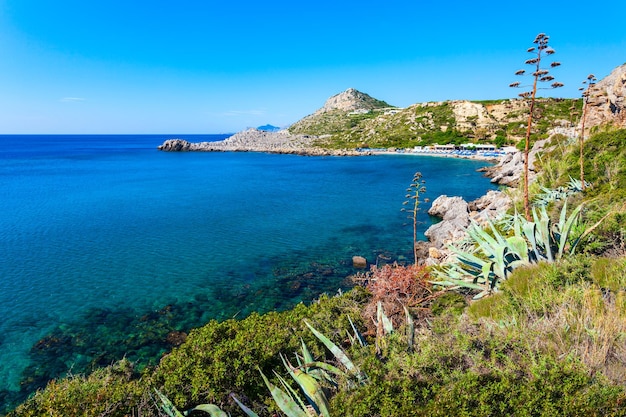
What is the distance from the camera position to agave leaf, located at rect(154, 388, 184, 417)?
4.89 m

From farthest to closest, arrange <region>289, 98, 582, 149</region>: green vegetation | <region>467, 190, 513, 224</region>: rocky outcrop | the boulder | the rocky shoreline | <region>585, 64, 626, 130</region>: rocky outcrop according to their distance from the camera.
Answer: <region>289, 98, 582, 149</region>: green vegetation < <region>467, 190, 513, 224</region>: rocky outcrop < <region>585, 64, 626, 130</region>: rocky outcrop < the rocky shoreline < the boulder

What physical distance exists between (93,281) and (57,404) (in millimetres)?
13321

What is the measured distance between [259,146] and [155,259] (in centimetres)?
10664

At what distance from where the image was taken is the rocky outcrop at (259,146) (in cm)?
10206

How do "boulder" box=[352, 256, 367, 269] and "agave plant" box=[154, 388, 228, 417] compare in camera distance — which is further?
"boulder" box=[352, 256, 367, 269]

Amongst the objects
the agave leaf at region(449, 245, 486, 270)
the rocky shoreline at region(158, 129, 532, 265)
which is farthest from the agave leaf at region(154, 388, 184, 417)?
the rocky shoreline at region(158, 129, 532, 265)

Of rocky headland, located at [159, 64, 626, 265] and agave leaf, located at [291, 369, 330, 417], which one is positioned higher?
rocky headland, located at [159, 64, 626, 265]

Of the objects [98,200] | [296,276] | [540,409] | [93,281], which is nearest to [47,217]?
[98,200]

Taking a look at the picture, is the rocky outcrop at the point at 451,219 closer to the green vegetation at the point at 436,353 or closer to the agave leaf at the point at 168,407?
the green vegetation at the point at 436,353

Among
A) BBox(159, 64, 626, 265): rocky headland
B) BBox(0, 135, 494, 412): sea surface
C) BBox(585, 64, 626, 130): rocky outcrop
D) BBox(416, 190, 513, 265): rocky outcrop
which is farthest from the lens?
BBox(159, 64, 626, 265): rocky headland

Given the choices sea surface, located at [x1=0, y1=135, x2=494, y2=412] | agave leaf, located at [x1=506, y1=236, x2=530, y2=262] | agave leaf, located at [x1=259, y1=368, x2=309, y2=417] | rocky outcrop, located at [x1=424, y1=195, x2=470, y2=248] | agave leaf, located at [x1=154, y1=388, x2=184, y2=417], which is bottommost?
sea surface, located at [x1=0, y1=135, x2=494, y2=412]

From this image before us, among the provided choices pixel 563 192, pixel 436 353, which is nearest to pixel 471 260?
pixel 436 353

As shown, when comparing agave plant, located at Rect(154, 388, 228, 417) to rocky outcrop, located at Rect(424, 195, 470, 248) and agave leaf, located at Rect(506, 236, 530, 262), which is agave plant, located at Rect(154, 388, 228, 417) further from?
rocky outcrop, located at Rect(424, 195, 470, 248)

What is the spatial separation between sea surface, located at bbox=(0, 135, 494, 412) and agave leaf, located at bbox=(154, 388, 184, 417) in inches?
259
